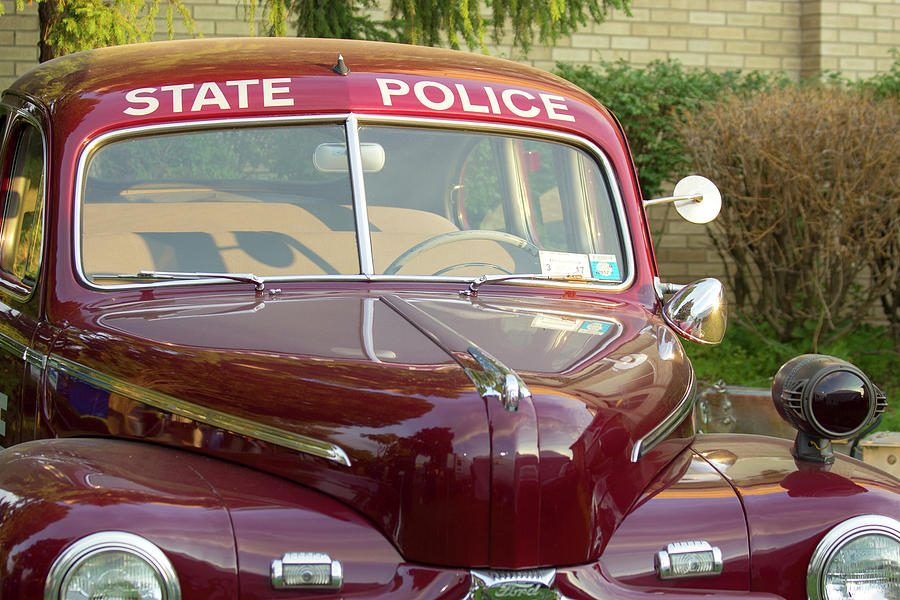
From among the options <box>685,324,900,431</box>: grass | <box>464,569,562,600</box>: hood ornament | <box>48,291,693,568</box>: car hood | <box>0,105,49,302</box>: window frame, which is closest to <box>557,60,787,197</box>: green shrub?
<box>685,324,900,431</box>: grass

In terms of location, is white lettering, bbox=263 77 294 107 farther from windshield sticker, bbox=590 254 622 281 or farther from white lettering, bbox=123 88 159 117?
windshield sticker, bbox=590 254 622 281

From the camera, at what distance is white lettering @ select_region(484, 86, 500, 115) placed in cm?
335

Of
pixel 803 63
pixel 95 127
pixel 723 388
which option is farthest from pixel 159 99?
pixel 803 63

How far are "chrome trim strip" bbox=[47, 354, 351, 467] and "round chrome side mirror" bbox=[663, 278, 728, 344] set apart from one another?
1.35m

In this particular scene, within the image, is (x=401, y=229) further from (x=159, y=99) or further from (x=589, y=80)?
(x=589, y=80)

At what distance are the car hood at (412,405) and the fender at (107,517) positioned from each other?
184 millimetres

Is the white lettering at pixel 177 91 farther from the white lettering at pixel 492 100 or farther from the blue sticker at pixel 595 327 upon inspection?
the blue sticker at pixel 595 327

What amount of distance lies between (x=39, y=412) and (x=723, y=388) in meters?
3.83

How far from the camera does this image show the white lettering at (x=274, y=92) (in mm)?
3180

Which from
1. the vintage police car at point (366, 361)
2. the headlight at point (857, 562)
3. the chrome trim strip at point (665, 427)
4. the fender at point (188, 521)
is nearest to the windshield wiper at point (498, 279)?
the vintage police car at point (366, 361)

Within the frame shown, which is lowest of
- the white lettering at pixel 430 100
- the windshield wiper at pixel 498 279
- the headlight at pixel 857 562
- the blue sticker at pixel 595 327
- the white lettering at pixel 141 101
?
the headlight at pixel 857 562

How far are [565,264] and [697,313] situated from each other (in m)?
0.43

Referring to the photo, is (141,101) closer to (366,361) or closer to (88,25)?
Result: (366,361)

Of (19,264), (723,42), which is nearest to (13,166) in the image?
(19,264)
